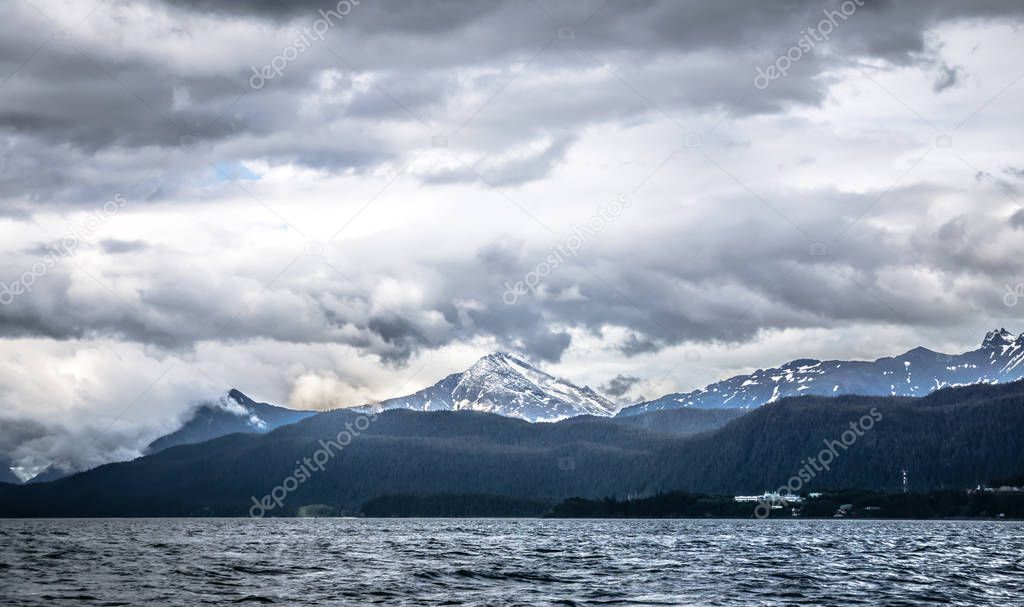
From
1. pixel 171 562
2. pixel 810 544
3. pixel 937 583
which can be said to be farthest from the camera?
pixel 810 544

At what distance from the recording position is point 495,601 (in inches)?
3297

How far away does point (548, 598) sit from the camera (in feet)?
282

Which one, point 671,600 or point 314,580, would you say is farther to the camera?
point 314,580

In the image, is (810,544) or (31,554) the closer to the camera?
(31,554)

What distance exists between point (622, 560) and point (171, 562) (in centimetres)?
5404

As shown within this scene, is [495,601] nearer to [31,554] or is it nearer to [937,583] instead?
[937,583]

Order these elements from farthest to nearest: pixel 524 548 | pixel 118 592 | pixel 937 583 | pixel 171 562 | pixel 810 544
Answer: pixel 810 544 → pixel 524 548 → pixel 171 562 → pixel 937 583 → pixel 118 592

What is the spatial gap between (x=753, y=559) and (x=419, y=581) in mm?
52624

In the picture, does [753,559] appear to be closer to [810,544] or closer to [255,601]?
[810,544]

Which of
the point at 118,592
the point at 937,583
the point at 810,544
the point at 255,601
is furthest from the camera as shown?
Result: the point at 810,544

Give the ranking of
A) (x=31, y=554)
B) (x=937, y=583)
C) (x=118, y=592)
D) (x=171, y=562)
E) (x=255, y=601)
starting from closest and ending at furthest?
(x=255, y=601) < (x=118, y=592) < (x=937, y=583) < (x=171, y=562) < (x=31, y=554)

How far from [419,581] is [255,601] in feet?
70.5

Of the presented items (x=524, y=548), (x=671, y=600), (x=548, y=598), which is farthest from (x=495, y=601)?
(x=524, y=548)

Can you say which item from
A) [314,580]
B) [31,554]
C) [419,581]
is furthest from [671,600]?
[31,554]
